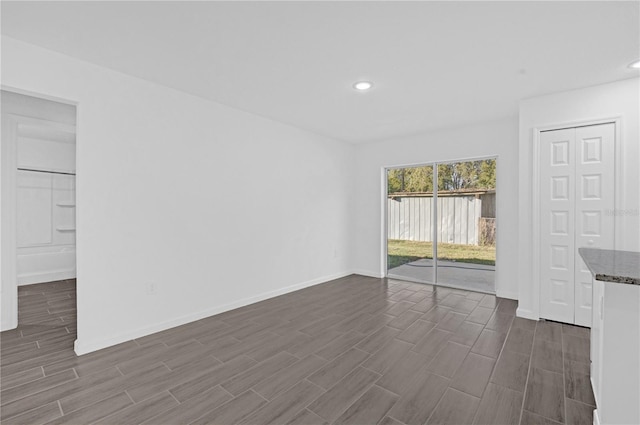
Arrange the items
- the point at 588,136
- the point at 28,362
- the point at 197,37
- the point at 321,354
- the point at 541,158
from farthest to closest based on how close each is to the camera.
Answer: the point at 541,158 → the point at 588,136 → the point at 321,354 → the point at 28,362 → the point at 197,37

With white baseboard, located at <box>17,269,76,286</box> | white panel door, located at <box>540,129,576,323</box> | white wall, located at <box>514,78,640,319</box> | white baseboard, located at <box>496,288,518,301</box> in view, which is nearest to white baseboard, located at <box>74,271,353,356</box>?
white baseboard, located at <box>496,288,518,301</box>

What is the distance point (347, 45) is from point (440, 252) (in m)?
3.85

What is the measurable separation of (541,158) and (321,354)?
329cm

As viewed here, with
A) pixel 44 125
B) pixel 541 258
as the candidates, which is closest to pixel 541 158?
pixel 541 258

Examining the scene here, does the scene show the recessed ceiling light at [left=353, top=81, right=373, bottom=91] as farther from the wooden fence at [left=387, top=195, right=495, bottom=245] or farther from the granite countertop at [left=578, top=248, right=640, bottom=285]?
the wooden fence at [left=387, top=195, right=495, bottom=245]

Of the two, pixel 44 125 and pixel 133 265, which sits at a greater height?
pixel 44 125

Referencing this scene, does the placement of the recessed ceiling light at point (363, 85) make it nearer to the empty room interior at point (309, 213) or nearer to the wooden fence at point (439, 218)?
the empty room interior at point (309, 213)

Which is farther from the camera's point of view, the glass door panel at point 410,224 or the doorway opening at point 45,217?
the glass door panel at point 410,224

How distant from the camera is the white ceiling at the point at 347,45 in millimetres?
1994

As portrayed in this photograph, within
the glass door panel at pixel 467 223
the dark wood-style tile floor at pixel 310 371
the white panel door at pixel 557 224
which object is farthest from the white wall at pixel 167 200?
the white panel door at pixel 557 224

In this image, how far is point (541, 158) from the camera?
11.5 feet

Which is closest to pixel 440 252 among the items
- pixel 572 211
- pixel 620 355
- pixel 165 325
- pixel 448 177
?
pixel 448 177

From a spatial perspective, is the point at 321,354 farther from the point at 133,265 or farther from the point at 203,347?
the point at 133,265

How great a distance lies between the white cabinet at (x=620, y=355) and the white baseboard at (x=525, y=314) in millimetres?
2186
